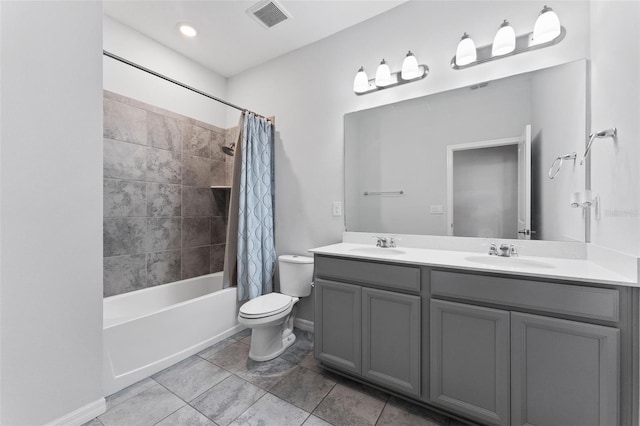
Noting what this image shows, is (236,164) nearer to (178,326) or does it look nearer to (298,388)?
(178,326)

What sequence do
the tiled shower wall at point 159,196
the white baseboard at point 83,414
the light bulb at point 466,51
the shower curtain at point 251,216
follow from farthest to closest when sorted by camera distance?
the shower curtain at point 251,216
the tiled shower wall at point 159,196
the light bulb at point 466,51
the white baseboard at point 83,414

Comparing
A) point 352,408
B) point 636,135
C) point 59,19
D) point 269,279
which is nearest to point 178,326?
point 269,279

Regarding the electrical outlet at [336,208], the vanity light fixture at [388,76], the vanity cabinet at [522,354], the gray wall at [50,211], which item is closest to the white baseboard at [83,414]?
the gray wall at [50,211]

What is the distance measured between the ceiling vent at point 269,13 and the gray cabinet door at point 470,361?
2324 mm

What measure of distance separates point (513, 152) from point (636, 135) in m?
0.57

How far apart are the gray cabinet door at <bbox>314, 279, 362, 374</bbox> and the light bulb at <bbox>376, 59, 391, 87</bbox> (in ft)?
5.00

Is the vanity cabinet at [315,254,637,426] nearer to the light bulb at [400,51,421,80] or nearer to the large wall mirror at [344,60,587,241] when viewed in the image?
the large wall mirror at [344,60,587,241]

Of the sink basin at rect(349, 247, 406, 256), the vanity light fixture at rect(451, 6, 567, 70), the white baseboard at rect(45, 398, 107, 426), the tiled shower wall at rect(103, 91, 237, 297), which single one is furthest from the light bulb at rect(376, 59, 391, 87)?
the white baseboard at rect(45, 398, 107, 426)

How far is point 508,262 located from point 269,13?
2423 mm

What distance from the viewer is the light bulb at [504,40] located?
4.87ft

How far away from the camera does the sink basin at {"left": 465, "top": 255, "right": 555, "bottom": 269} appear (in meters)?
1.33

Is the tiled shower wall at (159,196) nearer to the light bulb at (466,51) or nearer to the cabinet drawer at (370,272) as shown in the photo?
the cabinet drawer at (370,272)

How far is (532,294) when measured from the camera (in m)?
1.10

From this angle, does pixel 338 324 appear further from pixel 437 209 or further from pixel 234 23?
pixel 234 23
